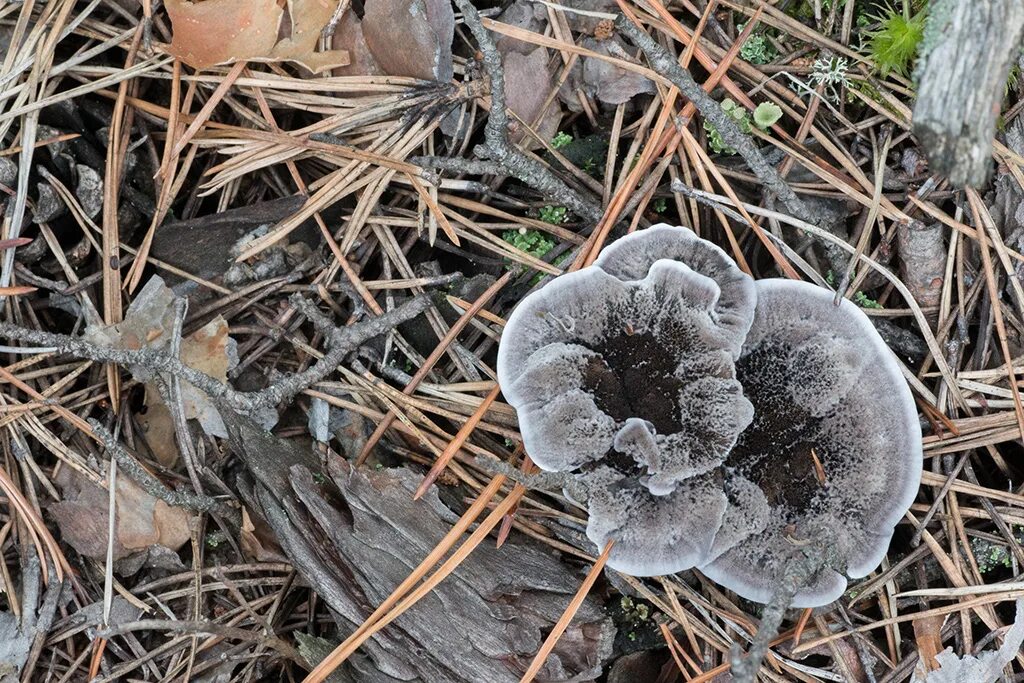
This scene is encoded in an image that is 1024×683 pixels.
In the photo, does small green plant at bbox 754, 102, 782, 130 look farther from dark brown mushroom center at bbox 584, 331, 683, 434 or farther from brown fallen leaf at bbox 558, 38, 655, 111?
dark brown mushroom center at bbox 584, 331, 683, 434

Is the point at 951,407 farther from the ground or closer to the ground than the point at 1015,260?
closer to the ground

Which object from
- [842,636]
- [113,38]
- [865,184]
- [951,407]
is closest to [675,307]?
[865,184]

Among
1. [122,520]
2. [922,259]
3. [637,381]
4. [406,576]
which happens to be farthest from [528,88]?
[122,520]

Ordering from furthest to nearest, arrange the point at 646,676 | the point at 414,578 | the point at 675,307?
the point at 646,676
the point at 414,578
the point at 675,307

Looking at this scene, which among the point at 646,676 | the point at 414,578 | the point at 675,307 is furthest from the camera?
the point at 646,676

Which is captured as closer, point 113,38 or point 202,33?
point 202,33

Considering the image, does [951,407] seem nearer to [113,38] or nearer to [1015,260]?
[1015,260]

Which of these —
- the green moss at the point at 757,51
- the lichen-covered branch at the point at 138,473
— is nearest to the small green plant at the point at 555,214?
the green moss at the point at 757,51

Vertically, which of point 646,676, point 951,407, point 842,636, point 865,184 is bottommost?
point 646,676
